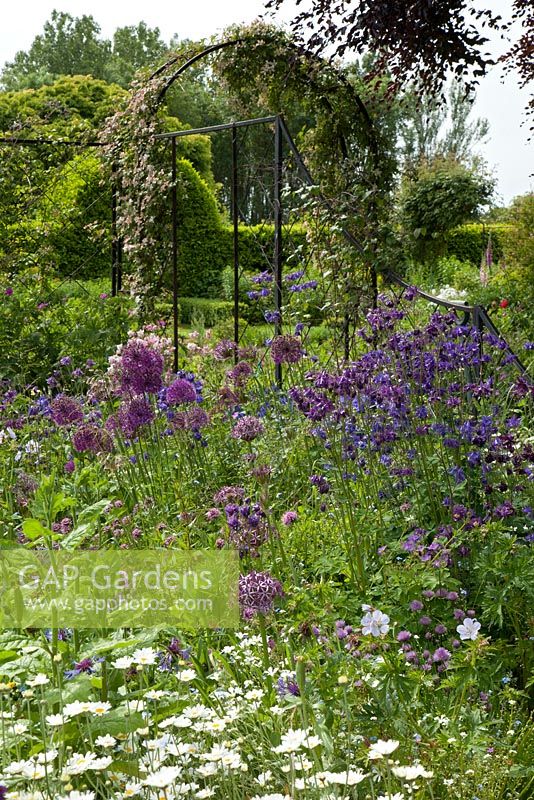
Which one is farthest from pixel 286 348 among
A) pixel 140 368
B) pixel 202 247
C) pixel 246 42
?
pixel 202 247

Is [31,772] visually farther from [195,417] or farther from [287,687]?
[195,417]

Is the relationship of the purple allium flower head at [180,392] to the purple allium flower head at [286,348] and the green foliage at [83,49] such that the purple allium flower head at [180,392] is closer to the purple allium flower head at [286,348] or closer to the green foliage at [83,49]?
the purple allium flower head at [286,348]

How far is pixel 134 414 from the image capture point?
3.61 metres

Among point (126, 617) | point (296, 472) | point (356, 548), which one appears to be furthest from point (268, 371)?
point (126, 617)

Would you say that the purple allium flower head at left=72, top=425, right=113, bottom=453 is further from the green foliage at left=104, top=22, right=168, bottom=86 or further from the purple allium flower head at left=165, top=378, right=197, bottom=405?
the green foliage at left=104, top=22, right=168, bottom=86

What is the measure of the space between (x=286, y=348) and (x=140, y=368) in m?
0.92

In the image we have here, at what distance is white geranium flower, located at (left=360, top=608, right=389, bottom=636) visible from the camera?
1916 millimetres

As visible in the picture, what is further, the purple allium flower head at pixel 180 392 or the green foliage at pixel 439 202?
the green foliage at pixel 439 202

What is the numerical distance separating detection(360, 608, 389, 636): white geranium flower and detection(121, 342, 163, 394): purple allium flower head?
1877mm

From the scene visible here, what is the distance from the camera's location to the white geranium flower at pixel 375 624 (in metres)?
1.92

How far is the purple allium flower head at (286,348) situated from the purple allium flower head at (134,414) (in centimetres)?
83

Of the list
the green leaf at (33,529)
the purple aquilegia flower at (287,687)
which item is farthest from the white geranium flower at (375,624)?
the green leaf at (33,529)

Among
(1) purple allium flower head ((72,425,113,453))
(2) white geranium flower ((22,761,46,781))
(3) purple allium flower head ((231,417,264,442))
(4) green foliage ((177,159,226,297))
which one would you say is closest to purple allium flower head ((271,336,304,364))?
(1) purple allium flower head ((72,425,113,453))

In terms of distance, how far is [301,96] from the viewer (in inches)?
294
